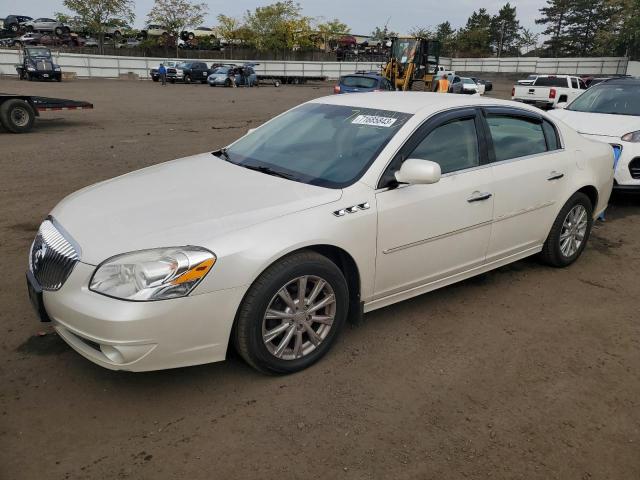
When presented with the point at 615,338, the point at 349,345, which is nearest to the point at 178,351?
the point at 349,345

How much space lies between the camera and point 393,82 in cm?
2522

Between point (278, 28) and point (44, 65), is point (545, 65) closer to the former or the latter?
point (278, 28)

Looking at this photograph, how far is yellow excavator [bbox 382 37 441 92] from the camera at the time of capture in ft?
81.7

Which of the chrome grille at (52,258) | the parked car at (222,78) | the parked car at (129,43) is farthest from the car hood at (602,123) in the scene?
the parked car at (129,43)

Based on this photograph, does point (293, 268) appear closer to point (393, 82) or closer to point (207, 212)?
point (207, 212)

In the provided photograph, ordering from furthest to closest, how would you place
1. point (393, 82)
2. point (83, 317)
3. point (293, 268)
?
1. point (393, 82)
2. point (293, 268)
3. point (83, 317)

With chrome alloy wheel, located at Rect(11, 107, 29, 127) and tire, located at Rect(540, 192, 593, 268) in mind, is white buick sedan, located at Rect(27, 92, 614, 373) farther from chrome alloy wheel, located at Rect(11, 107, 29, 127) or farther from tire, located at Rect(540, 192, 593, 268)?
chrome alloy wheel, located at Rect(11, 107, 29, 127)

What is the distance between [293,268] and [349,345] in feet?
2.89

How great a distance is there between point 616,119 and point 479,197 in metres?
4.91

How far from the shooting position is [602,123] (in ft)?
24.5

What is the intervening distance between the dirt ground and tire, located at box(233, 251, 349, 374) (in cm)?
14

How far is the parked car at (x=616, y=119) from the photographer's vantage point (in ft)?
22.5

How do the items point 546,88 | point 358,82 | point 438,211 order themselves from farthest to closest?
point 546,88
point 358,82
point 438,211

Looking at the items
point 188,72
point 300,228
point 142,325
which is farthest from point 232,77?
point 142,325
